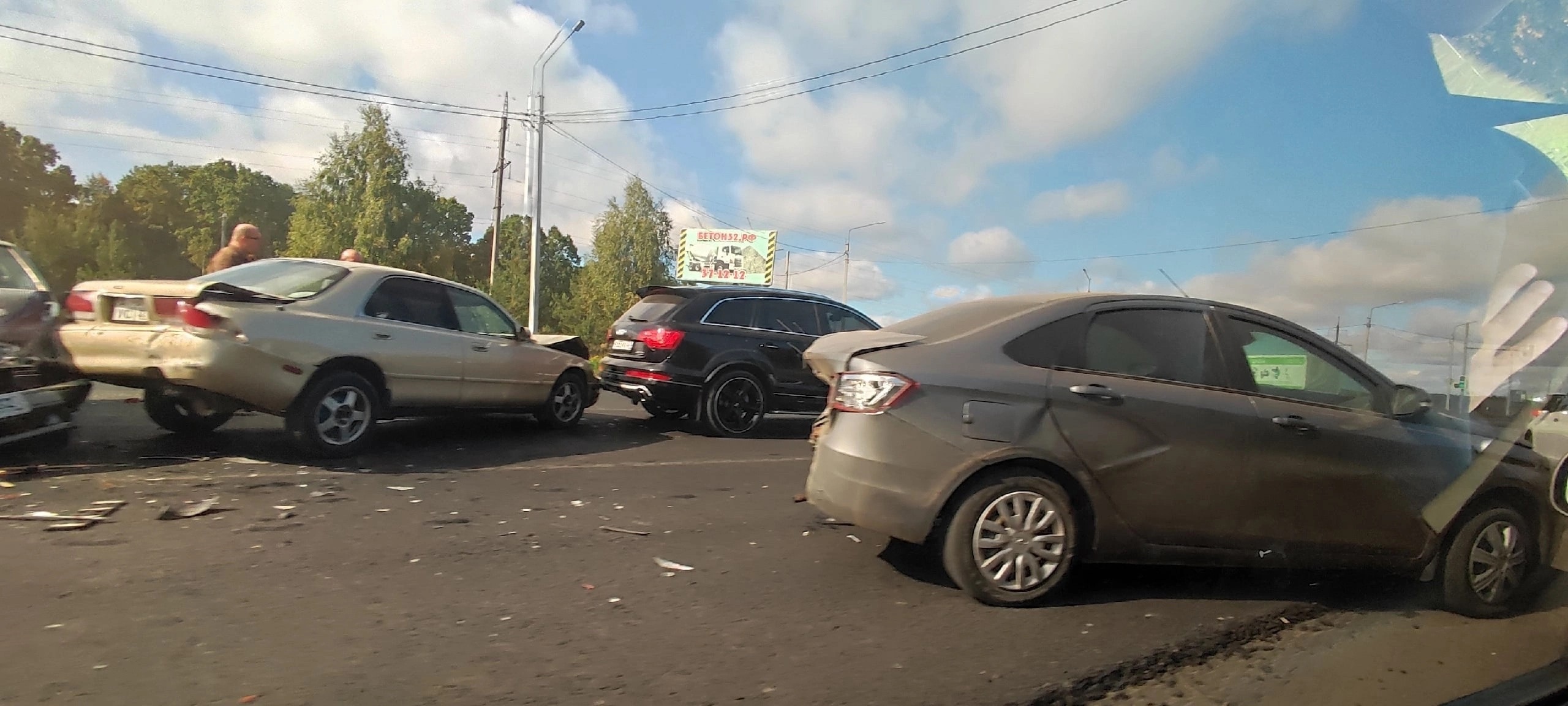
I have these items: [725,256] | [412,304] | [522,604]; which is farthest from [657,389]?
[725,256]

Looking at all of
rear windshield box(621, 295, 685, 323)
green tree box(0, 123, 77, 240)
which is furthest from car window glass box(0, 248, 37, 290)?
green tree box(0, 123, 77, 240)

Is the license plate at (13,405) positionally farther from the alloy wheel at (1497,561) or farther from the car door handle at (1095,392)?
the alloy wheel at (1497,561)

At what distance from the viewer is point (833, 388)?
4469mm

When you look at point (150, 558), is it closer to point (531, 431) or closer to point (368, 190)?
point (531, 431)

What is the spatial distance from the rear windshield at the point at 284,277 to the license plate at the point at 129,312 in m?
0.43

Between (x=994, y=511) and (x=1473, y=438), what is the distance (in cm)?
254

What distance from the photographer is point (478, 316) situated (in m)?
8.25

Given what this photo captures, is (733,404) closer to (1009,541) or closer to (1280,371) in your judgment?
(1009,541)

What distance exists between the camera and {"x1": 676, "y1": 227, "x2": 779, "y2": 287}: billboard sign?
165 ft

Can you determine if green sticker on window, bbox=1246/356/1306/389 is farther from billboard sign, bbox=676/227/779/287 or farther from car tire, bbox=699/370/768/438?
billboard sign, bbox=676/227/779/287

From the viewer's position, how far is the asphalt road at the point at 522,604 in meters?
3.06

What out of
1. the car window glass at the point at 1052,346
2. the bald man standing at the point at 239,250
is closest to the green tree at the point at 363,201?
the bald man standing at the point at 239,250

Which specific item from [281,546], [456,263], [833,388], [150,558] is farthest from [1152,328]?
[456,263]

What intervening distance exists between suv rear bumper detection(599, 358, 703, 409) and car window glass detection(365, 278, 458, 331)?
1933 mm
